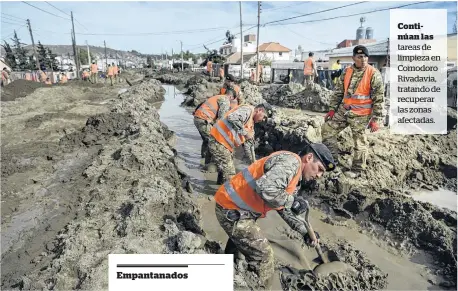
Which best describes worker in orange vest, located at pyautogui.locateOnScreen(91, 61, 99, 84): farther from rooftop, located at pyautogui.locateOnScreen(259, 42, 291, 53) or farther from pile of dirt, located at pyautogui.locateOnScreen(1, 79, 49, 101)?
rooftop, located at pyautogui.locateOnScreen(259, 42, 291, 53)

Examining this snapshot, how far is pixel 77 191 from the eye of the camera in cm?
484

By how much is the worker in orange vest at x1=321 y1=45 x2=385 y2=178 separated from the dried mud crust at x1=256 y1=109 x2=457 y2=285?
0.46 meters

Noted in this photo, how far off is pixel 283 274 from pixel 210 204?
2001 mm

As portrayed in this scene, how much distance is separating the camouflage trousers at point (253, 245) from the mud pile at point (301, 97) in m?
9.13

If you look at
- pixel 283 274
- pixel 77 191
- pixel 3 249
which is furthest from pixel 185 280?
pixel 77 191

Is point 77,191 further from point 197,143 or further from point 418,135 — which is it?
point 418,135

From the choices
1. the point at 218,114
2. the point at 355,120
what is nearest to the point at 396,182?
the point at 355,120

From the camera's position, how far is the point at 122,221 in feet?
11.1

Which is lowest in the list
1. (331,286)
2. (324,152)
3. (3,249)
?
(331,286)

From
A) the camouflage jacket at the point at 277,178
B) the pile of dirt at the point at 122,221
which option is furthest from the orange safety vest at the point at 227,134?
the camouflage jacket at the point at 277,178

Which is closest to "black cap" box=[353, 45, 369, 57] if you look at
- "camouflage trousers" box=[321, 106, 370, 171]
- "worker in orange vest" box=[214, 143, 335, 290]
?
"camouflage trousers" box=[321, 106, 370, 171]

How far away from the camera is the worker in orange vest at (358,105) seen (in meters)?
4.80

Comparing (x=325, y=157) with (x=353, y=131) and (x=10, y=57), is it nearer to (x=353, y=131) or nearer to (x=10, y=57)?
(x=353, y=131)

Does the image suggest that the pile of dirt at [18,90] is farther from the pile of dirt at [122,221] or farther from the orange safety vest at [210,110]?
the orange safety vest at [210,110]
